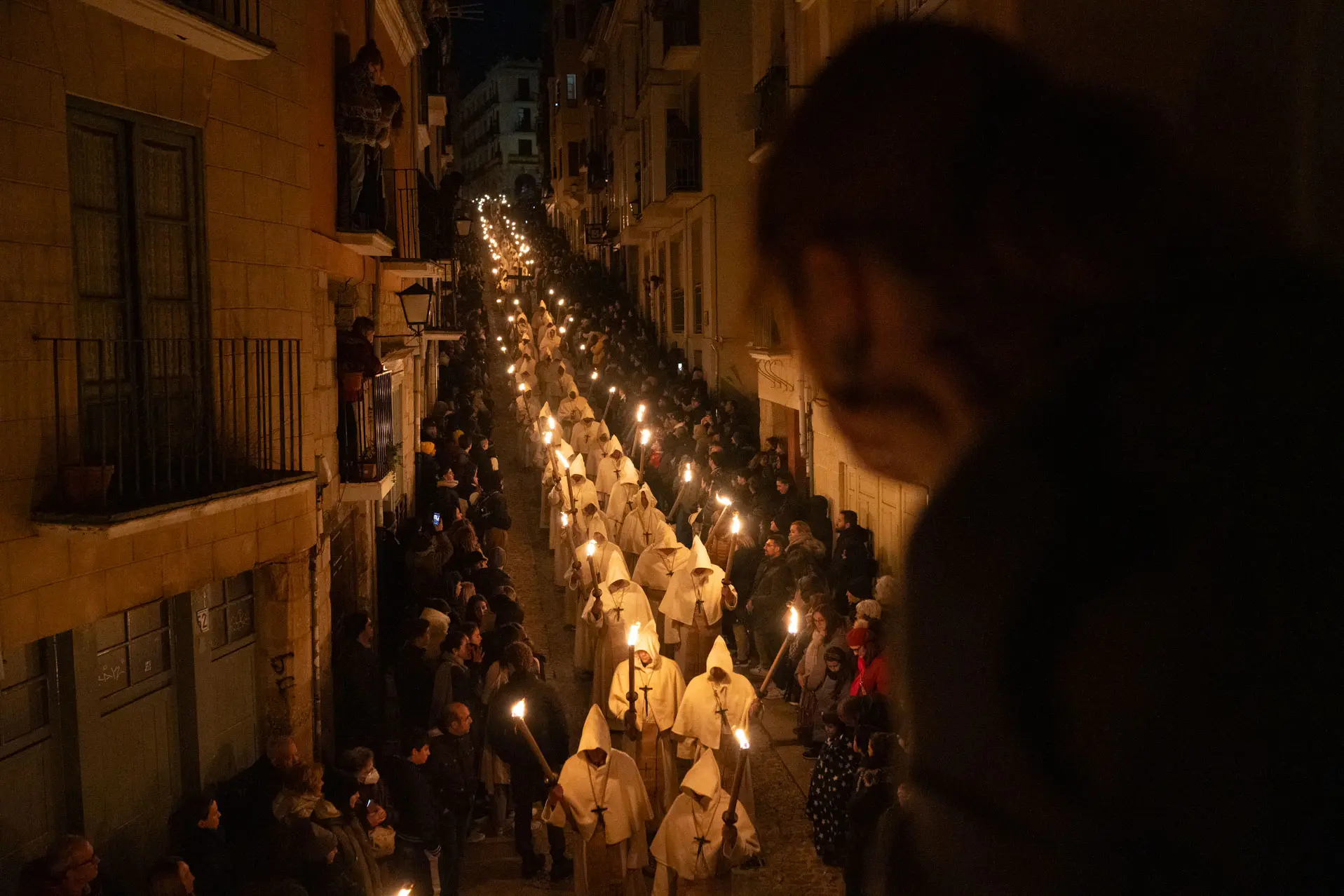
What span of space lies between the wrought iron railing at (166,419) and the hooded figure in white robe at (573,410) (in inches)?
637

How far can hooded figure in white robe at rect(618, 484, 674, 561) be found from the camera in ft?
57.2

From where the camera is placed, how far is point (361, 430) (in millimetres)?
12781

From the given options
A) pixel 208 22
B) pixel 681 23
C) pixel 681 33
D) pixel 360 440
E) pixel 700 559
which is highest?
pixel 681 23

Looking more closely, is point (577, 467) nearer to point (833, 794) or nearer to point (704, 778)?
point (833, 794)

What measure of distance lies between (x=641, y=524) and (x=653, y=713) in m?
6.63

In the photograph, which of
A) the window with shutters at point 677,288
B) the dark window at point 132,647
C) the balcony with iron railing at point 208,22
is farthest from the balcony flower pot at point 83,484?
the window with shutters at point 677,288

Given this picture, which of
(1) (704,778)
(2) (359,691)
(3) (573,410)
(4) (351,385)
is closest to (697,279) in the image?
(3) (573,410)

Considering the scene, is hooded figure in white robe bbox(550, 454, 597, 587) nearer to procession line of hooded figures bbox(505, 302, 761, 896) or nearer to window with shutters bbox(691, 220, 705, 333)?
procession line of hooded figures bbox(505, 302, 761, 896)

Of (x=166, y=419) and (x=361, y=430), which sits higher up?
(x=166, y=419)

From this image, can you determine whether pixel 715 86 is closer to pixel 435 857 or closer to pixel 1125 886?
pixel 435 857

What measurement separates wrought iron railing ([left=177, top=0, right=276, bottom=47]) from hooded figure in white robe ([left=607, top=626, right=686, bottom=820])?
6.27 metres

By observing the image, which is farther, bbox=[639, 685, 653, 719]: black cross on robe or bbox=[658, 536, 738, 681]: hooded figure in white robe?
bbox=[658, 536, 738, 681]: hooded figure in white robe

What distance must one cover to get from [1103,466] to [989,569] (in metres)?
0.15

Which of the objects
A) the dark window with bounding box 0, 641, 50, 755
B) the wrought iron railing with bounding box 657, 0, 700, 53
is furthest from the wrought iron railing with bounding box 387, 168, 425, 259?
the wrought iron railing with bounding box 657, 0, 700, 53
